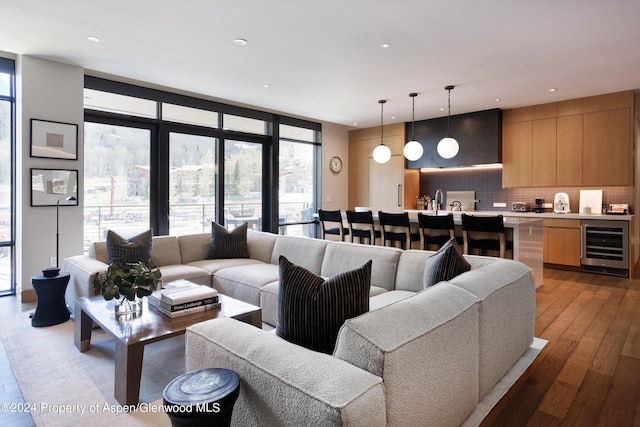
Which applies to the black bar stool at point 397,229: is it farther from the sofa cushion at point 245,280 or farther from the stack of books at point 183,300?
the stack of books at point 183,300

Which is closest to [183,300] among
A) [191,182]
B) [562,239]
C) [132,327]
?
[132,327]

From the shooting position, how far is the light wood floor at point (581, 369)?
1.97 m

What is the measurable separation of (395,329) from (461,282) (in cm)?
77

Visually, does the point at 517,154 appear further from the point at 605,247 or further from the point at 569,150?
the point at 605,247

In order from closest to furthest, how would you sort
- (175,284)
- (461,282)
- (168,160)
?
(461,282), (175,284), (168,160)

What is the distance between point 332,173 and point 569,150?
14.2 feet

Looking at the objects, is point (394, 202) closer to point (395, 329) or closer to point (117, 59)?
point (117, 59)

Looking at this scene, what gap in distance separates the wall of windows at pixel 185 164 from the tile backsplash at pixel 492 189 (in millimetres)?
2759

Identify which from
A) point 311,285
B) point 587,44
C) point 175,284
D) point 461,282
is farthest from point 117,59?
point 587,44

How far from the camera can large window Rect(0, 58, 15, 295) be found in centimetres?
425

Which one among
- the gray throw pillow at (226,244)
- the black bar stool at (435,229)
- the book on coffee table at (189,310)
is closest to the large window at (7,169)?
the gray throw pillow at (226,244)

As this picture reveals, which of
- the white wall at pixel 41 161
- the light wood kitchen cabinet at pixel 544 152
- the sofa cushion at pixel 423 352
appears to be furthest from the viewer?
the light wood kitchen cabinet at pixel 544 152

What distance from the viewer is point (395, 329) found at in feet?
4.24

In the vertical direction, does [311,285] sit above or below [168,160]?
below
